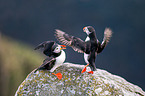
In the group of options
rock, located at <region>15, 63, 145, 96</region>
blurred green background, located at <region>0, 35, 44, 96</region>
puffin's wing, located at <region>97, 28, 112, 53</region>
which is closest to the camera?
rock, located at <region>15, 63, 145, 96</region>

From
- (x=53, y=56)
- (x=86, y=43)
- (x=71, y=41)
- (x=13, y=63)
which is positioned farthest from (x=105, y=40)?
(x=13, y=63)

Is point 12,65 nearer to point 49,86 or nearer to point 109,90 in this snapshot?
point 49,86

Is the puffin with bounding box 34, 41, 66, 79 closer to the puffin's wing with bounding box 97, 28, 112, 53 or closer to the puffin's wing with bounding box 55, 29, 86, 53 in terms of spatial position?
the puffin's wing with bounding box 55, 29, 86, 53

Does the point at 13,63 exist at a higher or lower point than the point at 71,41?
lower

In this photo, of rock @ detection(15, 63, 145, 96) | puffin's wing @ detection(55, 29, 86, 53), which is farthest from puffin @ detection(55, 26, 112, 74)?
rock @ detection(15, 63, 145, 96)

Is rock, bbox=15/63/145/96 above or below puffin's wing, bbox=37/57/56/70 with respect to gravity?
below

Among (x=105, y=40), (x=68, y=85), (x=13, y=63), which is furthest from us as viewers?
(x=13, y=63)

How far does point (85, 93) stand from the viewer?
1.66 m

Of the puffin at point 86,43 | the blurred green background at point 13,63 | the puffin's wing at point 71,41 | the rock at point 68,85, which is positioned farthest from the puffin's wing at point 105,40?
the blurred green background at point 13,63

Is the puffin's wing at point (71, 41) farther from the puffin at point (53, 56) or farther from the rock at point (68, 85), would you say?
the rock at point (68, 85)

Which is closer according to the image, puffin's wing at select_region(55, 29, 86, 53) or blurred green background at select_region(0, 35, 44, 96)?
puffin's wing at select_region(55, 29, 86, 53)

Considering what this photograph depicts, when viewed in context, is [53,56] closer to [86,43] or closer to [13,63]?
[86,43]

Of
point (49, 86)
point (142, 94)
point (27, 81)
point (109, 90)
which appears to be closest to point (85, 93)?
point (109, 90)

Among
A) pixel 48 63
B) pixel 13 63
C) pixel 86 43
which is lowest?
pixel 13 63
